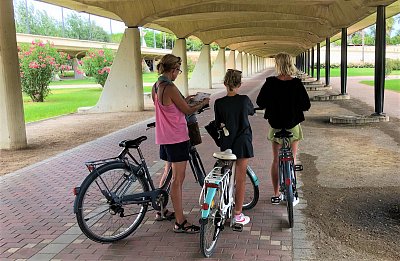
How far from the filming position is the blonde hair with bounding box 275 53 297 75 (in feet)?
16.8

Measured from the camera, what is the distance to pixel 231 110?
4633mm

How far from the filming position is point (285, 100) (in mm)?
5223

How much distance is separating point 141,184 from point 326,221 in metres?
2.13

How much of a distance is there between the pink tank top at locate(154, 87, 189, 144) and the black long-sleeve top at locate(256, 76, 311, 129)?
1.15 metres

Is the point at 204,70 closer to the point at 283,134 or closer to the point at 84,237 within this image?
the point at 283,134

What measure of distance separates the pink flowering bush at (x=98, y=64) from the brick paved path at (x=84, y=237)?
26.0 m

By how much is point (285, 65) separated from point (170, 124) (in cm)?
152

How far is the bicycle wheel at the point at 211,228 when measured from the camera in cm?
416

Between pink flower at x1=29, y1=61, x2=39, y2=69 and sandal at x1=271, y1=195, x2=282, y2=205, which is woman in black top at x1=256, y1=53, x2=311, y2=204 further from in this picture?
pink flower at x1=29, y1=61, x2=39, y2=69

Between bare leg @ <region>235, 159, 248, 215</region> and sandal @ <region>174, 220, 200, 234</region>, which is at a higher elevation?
bare leg @ <region>235, 159, 248, 215</region>

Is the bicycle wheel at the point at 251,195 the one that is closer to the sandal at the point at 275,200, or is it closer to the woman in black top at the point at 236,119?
the sandal at the point at 275,200

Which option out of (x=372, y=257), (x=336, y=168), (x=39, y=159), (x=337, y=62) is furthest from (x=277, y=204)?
(x=337, y=62)

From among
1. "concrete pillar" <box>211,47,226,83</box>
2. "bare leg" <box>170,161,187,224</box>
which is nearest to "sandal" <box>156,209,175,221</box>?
"bare leg" <box>170,161,187,224</box>

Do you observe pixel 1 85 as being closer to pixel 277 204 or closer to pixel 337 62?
pixel 277 204
